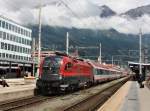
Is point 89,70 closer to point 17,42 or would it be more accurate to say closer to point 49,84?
point 49,84

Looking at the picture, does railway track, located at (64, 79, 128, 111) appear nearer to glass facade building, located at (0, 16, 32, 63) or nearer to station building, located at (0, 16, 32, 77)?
station building, located at (0, 16, 32, 77)

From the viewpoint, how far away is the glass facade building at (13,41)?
138250mm

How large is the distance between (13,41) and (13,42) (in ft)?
1.26

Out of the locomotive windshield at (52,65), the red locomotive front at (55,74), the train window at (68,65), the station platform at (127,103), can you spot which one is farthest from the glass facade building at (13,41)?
the station platform at (127,103)

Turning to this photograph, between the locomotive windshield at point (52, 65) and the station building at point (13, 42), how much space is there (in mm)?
90978

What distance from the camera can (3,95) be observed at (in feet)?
101

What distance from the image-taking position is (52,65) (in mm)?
36688

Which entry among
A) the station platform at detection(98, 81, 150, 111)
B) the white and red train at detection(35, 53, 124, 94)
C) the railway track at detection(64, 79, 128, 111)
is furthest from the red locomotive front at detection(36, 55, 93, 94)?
the station platform at detection(98, 81, 150, 111)

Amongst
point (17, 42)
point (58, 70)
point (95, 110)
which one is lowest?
point (95, 110)

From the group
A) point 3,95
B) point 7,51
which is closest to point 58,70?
point 3,95

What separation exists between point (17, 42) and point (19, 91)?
118899 mm

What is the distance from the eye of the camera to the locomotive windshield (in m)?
36.4

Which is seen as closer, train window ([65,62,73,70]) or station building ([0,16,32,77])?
train window ([65,62,73,70])

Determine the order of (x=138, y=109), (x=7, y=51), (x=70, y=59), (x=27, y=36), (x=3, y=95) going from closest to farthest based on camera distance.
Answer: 1. (x=138, y=109)
2. (x=3, y=95)
3. (x=70, y=59)
4. (x=7, y=51)
5. (x=27, y=36)
